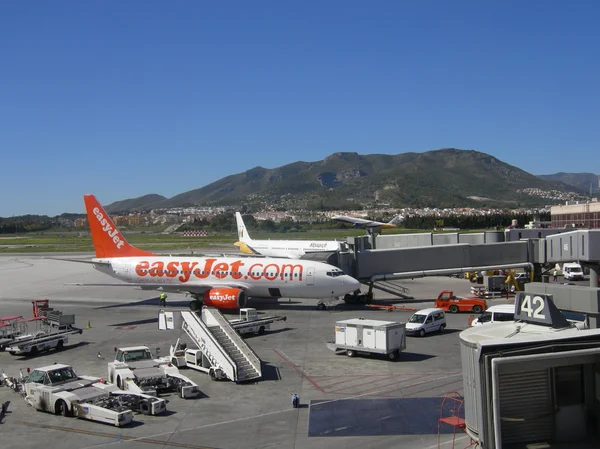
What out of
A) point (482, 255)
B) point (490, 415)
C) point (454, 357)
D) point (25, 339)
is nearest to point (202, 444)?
point (490, 415)

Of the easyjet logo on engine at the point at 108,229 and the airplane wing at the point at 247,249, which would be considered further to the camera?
the airplane wing at the point at 247,249

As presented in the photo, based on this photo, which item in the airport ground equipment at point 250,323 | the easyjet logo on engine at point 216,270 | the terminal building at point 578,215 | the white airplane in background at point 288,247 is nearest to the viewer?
the airport ground equipment at point 250,323

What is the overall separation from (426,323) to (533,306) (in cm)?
2260

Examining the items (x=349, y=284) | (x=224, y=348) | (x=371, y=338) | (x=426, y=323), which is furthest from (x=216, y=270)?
(x=371, y=338)

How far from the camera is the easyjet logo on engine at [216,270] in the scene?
155 ft

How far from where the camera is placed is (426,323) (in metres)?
37.1

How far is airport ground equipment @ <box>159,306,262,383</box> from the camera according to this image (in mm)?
27391

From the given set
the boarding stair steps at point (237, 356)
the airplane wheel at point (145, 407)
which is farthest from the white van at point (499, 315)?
the airplane wheel at point (145, 407)

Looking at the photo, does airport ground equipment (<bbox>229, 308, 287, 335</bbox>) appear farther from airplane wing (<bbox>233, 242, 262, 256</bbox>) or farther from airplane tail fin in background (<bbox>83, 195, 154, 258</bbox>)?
airplane wing (<bbox>233, 242, 262, 256</bbox>)

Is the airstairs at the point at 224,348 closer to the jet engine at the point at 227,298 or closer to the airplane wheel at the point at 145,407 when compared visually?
the airplane wheel at the point at 145,407

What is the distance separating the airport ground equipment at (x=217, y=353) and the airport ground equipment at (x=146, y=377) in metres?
1.85

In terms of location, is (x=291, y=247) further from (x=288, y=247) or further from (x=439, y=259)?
(x=439, y=259)

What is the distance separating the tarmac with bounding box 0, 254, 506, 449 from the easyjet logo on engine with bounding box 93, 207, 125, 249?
9.46 meters

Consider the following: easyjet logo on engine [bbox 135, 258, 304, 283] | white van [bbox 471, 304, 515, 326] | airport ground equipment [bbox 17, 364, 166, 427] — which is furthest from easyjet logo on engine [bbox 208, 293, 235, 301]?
airport ground equipment [bbox 17, 364, 166, 427]
